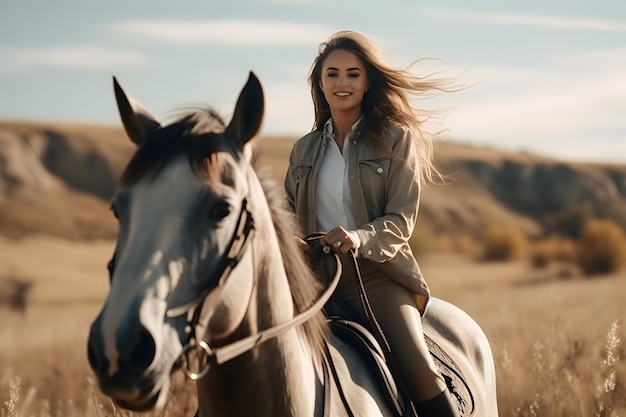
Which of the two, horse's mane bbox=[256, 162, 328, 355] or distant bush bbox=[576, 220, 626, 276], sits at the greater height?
horse's mane bbox=[256, 162, 328, 355]

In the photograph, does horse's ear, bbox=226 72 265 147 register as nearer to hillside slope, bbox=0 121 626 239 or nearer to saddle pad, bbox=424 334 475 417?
saddle pad, bbox=424 334 475 417

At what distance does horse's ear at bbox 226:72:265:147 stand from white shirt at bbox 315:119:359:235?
1096 millimetres

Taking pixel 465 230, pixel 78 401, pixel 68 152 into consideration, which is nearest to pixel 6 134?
pixel 68 152

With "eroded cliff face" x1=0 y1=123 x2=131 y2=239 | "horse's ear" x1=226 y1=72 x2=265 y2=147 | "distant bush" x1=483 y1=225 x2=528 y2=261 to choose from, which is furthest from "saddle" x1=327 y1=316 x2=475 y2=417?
"eroded cliff face" x1=0 y1=123 x2=131 y2=239

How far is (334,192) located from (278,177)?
3965 centimetres

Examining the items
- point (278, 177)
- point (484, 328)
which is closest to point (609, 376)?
point (484, 328)

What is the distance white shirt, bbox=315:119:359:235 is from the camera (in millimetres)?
4191

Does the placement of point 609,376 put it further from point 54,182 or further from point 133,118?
point 54,182

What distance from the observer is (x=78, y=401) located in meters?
10.2

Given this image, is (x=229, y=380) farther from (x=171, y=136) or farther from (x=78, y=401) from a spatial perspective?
(x=78, y=401)

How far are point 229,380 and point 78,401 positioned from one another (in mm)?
7513

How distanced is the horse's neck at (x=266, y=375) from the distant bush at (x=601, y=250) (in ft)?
140

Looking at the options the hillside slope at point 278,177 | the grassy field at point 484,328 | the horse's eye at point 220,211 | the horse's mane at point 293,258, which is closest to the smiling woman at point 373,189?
the horse's mane at point 293,258

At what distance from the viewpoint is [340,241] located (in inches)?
147
